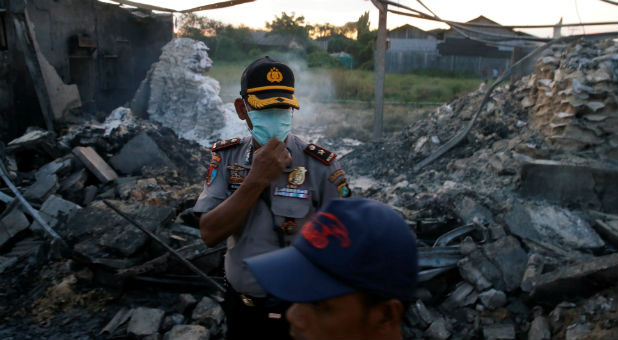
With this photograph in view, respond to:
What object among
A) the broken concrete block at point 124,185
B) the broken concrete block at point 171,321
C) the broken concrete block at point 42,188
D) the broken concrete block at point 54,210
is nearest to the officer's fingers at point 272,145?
the broken concrete block at point 171,321

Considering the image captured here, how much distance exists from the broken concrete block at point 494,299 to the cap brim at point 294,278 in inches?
137

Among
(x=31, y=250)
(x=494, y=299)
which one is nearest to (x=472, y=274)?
(x=494, y=299)

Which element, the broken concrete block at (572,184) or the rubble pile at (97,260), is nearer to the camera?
the rubble pile at (97,260)

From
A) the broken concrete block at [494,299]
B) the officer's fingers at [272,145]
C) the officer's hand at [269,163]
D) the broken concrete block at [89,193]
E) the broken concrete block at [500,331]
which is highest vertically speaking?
the officer's fingers at [272,145]

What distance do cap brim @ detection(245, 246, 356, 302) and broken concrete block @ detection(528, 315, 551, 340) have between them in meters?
3.31

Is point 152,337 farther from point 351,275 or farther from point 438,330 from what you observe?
point 351,275

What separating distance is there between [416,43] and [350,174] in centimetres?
2705

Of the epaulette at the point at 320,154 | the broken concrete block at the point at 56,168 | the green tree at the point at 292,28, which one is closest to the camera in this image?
the epaulette at the point at 320,154

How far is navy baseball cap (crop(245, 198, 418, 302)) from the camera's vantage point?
1.07m

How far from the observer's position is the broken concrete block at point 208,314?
13.1 feet

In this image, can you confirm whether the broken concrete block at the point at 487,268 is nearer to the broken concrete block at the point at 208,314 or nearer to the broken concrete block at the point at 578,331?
the broken concrete block at the point at 578,331

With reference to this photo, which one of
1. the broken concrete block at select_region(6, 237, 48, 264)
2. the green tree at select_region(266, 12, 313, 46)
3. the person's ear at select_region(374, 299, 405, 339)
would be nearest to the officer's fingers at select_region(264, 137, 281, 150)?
the person's ear at select_region(374, 299, 405, 339)

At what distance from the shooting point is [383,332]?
1145 millimetres

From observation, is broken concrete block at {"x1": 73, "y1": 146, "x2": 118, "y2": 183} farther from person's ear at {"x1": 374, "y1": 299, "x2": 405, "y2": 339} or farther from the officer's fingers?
person's ear at {"x1": 374, "y1": 299, "x2": 405, "y2": 339}
